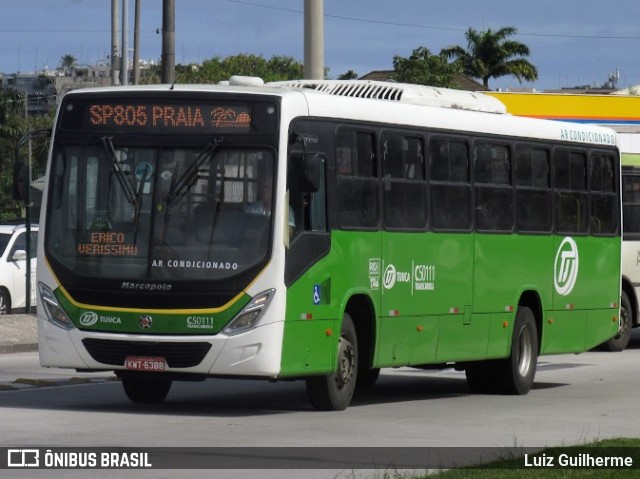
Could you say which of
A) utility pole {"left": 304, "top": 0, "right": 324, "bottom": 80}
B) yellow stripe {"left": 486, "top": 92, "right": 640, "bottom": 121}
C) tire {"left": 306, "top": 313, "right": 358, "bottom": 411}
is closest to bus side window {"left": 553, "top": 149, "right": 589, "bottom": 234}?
utility pole {"left": 304, "top": 0, "right": 324, "bottom": 80}

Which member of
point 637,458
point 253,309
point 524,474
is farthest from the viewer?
point 253,309

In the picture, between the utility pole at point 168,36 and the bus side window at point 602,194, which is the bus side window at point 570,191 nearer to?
the bus side window at point 602,194

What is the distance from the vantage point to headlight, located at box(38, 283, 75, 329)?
609 inches

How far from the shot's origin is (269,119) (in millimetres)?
15422

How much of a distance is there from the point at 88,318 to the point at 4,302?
16.6m

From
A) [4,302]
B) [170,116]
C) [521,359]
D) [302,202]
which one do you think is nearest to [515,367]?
[521,359]

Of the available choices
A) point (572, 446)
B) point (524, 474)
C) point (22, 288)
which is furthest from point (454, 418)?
point (22, 288)

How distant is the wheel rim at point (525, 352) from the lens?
19891 mm

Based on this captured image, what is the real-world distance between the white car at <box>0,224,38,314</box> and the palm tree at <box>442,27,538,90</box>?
52.5 m

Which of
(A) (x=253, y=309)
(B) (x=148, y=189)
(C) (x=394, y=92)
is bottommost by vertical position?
(A) (x=253, y=309)

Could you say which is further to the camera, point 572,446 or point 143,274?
point 143,274

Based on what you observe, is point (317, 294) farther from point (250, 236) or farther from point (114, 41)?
point (114, 41)

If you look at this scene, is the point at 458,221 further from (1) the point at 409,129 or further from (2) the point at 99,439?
(2) the point at 99,439

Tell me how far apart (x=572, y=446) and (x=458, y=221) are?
6.18 m
